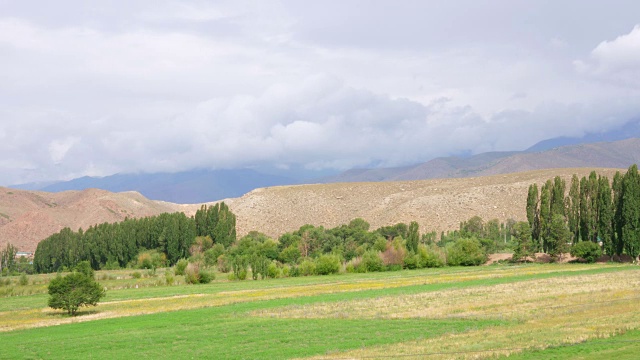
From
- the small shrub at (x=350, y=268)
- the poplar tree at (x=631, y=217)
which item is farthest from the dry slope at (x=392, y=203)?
the poplar tree at (x=631, y=217)

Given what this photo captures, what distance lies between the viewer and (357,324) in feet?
110

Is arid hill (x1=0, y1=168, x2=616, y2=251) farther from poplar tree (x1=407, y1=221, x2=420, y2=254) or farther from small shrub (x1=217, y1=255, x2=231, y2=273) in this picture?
small shrub (x1=217, y1=255, x2=231, y2=273)

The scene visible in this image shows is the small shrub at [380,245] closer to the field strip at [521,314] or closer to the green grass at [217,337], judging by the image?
the field strip at [521,314]

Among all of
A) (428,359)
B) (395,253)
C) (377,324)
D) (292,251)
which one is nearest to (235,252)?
(292,251)

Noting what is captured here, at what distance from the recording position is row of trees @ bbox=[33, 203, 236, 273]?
11288cm

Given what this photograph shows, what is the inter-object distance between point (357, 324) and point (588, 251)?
60365 millimetres

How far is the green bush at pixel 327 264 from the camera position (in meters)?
86.1

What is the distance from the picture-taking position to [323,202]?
179 meters

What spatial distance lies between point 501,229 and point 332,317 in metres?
105

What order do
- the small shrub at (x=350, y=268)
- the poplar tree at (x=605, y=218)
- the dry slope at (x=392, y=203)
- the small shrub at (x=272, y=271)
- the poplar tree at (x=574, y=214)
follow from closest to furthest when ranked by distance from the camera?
the small shrub at (x=272, y=271) → the poplar tree at (x=605, y=218) → the small shrub at (x=350, y=268) → the poplar tree at (x=574, y=214) → the dry slope at (x=392, y=203)

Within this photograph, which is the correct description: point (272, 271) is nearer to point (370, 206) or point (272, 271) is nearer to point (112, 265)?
point (112, 265)

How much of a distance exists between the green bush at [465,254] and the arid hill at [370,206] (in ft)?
156

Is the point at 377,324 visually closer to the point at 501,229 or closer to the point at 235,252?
the point at 235,252

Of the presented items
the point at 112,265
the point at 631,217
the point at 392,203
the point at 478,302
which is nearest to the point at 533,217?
the point at 631,217
